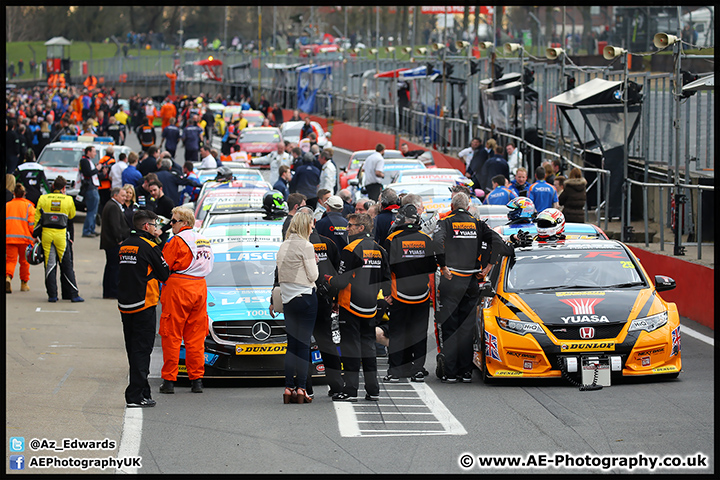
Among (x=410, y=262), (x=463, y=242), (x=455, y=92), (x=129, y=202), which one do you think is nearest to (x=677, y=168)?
(x=463, y=242)

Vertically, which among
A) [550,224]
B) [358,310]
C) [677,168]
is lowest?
[358,310]

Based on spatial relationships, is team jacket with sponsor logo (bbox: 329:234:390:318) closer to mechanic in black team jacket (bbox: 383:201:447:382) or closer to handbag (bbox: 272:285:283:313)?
handbag (bbox: 272:285:283:313)

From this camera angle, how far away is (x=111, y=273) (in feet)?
52.7

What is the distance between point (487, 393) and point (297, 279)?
219cm

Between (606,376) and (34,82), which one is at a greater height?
(34,82)

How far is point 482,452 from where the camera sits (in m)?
7.46

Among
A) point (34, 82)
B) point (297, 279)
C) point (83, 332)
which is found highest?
point (34, 82)

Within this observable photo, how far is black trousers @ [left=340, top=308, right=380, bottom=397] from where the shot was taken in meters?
9.46

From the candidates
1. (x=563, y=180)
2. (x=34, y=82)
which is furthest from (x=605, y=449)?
(x=34, y=82)

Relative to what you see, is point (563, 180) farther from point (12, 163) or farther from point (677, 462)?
point (12, 163)

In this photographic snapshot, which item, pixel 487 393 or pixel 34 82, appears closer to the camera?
pixel 487 393

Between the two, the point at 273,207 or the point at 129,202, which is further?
the point at 129,202

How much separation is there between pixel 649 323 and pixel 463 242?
205cm

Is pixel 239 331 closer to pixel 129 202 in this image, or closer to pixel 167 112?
pixel 129 202
